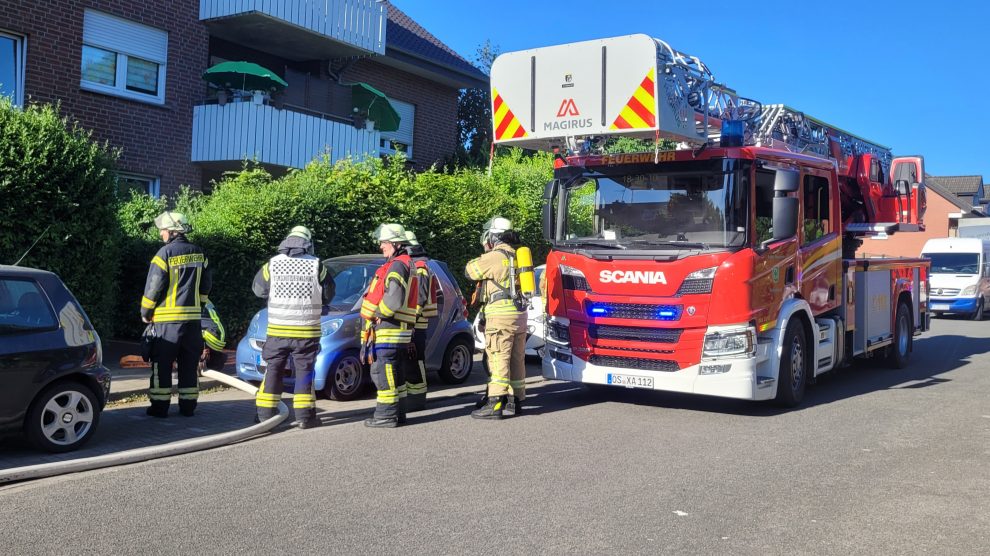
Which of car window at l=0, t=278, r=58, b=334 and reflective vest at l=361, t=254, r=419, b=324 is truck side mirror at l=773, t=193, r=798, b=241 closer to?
reflective vest at l=361, t=254, r=419, b=324

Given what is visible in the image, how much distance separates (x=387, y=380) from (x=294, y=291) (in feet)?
3.73

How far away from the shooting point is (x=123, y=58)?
15586 mm

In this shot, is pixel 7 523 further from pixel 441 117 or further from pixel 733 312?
pixel 441 117

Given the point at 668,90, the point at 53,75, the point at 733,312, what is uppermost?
the point at 53,75

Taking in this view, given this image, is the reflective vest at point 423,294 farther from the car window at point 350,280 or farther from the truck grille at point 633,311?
the truck grille at point 633,311

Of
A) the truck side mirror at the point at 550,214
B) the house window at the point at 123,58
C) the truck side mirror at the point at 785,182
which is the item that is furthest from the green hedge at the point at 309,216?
the truck side mirror at the point at 785,182

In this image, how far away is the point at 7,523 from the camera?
190 inches

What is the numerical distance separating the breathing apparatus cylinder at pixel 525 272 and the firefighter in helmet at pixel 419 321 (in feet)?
2.81

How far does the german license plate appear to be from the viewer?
8.55 meters

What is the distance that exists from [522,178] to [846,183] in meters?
8.25

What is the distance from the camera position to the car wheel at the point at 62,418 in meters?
6.38

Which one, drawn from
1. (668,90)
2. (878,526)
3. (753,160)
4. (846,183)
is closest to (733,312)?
(753,160)

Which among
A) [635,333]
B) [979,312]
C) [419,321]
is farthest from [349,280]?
[979,312]

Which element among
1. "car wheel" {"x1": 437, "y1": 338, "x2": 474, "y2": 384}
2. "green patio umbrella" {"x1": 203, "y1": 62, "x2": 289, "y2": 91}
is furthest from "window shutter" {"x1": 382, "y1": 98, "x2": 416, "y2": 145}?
"car wheel" {"x1": 437, "y1": 338, "x2": 474, "y2": 384}
